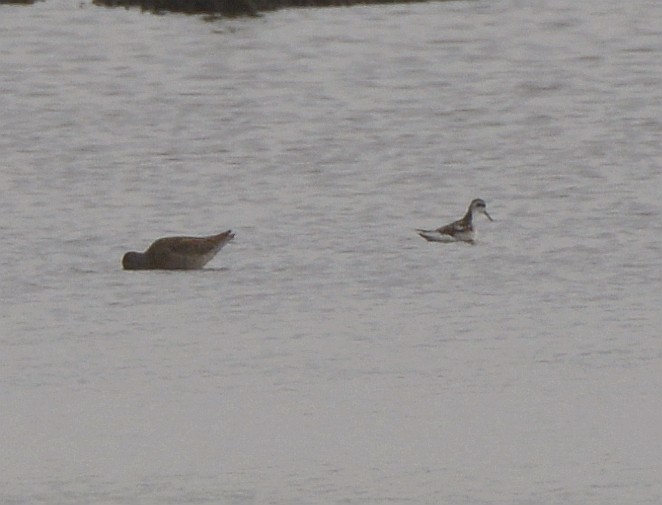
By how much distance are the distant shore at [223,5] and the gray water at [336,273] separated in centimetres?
396

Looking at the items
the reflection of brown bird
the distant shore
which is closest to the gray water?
the reflection of brown bird

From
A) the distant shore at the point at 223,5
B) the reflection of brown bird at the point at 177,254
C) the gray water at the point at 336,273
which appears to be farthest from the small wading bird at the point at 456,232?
the distant shore at the point at 223,5

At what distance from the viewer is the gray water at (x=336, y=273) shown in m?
9.70

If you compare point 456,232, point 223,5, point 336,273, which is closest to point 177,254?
point 336,273

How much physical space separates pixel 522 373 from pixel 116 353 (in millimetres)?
2123

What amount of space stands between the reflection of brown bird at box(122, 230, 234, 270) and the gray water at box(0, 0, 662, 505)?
127mm

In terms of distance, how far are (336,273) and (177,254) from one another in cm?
122

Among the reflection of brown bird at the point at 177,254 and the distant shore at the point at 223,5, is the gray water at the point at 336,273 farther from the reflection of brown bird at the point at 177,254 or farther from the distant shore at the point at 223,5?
the distant shore at the point at 223,5

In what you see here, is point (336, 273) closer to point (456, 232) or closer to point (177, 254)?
point (177, 254)

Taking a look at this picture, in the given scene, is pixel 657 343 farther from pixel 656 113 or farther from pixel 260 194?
pixel 656 113

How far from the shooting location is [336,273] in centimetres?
1505

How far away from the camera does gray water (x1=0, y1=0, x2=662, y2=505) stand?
9.70m

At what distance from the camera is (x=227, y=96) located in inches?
1025

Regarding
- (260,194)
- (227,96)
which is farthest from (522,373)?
(227,96)
